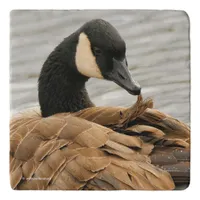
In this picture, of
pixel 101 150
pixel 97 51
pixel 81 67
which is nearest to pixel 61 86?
pixel 81 67

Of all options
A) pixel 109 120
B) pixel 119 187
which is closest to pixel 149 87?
pixel 109 120

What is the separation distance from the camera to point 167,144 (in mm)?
2641

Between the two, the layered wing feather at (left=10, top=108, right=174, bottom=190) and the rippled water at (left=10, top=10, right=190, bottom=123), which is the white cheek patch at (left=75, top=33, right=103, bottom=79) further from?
the layered wing feather at (left=10, top=108, right=174, bottom=190)

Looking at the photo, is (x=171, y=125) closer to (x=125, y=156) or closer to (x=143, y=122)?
(x=143, y=122)

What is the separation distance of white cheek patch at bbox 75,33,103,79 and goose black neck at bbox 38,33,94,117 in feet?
0.15

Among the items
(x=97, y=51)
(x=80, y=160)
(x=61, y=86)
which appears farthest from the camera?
(x=61, y=86)

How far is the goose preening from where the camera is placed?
2.55 metres

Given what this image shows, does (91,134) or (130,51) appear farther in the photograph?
(130,51)

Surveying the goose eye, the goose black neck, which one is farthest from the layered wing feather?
the goose eye

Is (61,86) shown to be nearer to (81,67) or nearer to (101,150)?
(81,67)

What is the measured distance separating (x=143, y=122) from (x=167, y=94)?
0.19 meters

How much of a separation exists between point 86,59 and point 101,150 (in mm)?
430

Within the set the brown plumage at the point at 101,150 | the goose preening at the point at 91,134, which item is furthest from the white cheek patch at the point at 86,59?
the brown plumage at the point at 101,150

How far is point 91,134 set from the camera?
8.55ft
